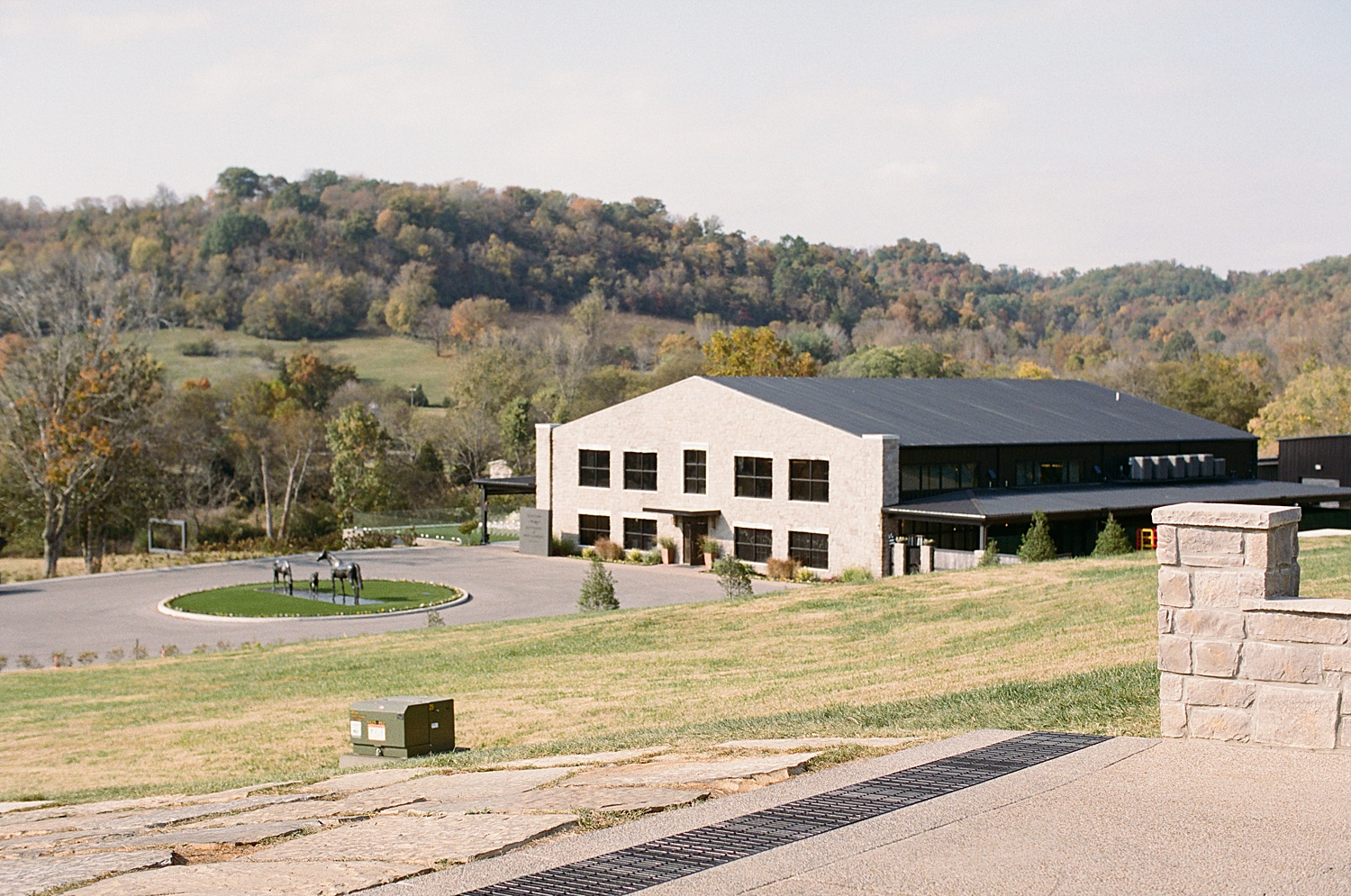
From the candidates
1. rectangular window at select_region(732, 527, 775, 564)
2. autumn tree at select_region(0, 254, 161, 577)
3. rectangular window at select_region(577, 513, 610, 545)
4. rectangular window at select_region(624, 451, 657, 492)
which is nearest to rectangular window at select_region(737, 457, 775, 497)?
rectangular window at select_region(732, 527, 775, 564)

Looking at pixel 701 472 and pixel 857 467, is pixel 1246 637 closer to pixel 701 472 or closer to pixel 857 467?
pixel 857 467

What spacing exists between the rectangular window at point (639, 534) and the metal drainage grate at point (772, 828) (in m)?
43.4

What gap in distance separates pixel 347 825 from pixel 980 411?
47.9 metres

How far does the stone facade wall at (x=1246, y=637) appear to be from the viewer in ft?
27.9

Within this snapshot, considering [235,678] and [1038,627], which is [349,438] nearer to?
[235,678]

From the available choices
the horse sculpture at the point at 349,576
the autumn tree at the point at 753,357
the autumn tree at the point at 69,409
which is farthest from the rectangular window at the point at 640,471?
the autumn tree at the point at 753,357

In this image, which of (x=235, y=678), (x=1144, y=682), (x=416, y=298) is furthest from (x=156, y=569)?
(x=416, y=298)

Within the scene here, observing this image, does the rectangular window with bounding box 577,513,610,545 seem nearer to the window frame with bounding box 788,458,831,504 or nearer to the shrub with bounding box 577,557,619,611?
the window frame with bounding box 788,458,831,504

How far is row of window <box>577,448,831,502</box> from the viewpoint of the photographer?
4653cm

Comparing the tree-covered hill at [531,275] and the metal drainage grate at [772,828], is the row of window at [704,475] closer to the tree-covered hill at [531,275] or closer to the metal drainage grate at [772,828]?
the metal drainage grate at [772,828]

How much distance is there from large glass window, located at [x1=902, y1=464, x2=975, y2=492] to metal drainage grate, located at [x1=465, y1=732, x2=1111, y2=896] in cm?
3686

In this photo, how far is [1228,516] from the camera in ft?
28.8

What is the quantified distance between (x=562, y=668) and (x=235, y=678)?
7.04 m

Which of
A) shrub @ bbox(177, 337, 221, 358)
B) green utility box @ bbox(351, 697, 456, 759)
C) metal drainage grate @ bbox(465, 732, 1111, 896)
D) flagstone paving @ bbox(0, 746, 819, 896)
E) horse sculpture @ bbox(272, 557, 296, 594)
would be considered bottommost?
horse sculpture @ bbox(272, 557, 296, 594)
